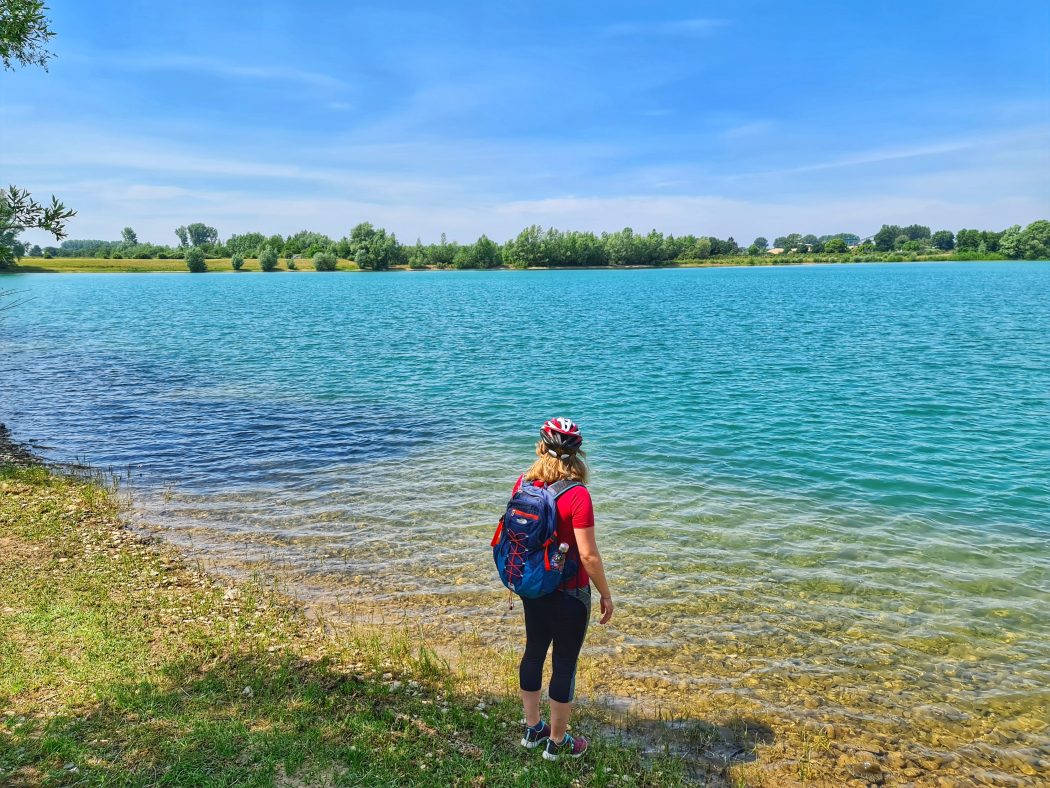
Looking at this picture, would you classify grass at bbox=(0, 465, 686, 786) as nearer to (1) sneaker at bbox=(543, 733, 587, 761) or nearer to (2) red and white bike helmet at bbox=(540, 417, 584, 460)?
(1) sneaker at bbox=(543, 733, 587, 761)

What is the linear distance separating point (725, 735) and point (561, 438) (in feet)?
13.9

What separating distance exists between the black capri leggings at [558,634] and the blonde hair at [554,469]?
102 centimetres

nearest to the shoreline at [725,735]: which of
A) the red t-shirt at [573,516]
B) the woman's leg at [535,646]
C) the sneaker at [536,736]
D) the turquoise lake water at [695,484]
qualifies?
the turquoise lake water at [695,484]

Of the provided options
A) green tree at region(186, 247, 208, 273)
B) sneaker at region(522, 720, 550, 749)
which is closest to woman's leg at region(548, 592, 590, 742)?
sneaker at region(522, 720, 550, 749)

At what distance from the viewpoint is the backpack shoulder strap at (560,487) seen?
17.8 ft

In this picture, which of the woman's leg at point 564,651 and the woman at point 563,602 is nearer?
the woman at point 563,602

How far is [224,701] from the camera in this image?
21.7 ft

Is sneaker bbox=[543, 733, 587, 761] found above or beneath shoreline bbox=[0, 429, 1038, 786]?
above

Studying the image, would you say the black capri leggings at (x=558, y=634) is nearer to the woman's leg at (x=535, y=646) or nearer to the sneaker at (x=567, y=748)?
the woman's leg at (x=535, y=646)

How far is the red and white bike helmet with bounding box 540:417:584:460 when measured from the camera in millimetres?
5492

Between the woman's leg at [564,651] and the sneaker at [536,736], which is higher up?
the woman's leg at [564,651]

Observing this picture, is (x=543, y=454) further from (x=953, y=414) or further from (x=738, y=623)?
(x=953, y=414)

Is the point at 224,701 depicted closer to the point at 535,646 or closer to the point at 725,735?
the point at 535,646

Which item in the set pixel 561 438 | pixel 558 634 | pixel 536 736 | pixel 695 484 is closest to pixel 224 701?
pixel 536 736
